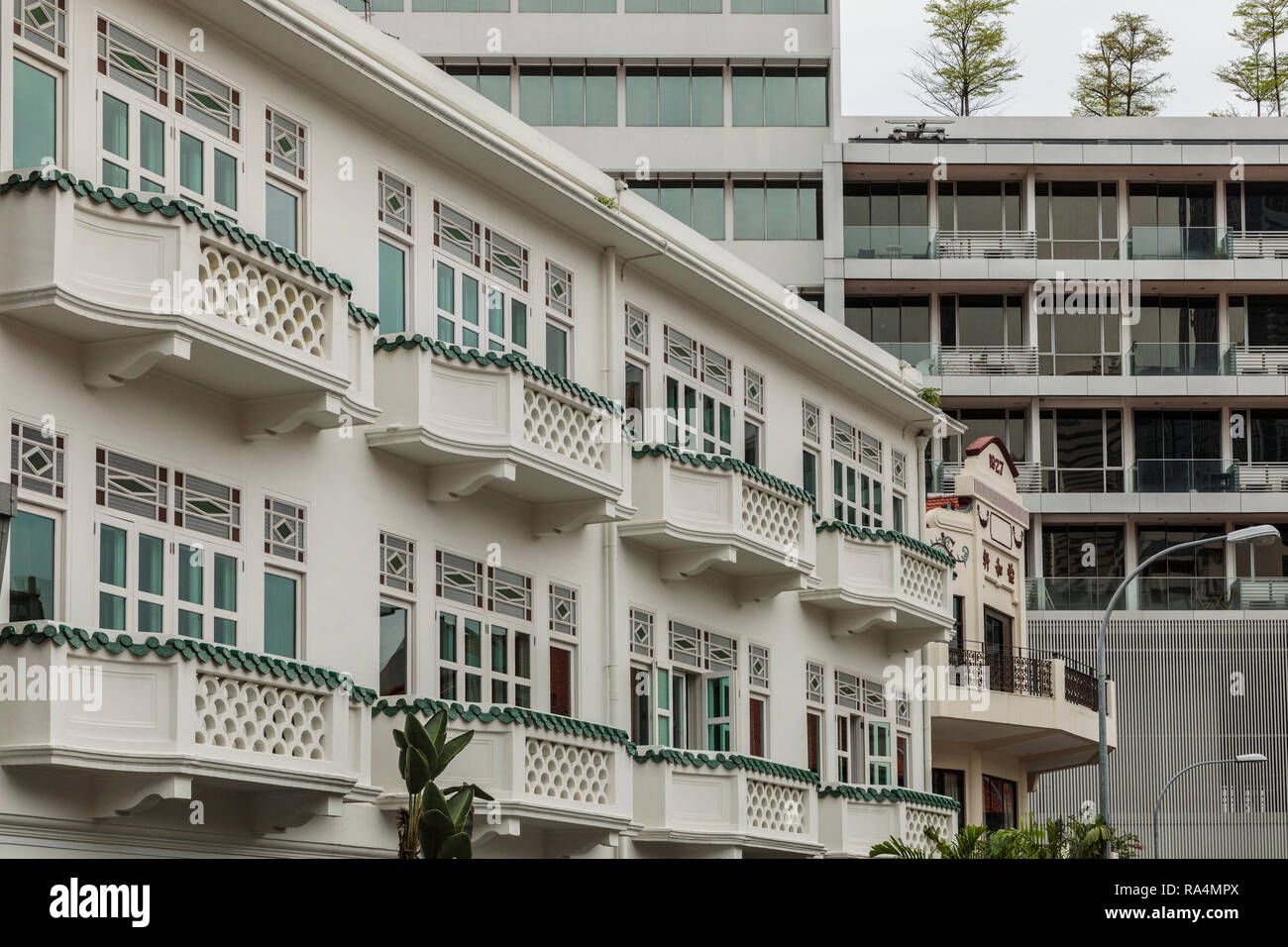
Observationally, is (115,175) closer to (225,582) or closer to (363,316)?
(363,316)

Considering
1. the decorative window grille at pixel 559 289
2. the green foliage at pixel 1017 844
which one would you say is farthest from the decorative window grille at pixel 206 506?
the green foliage at pixel 1017 844

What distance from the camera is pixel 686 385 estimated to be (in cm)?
2808

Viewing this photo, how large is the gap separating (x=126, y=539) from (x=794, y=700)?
14.3m

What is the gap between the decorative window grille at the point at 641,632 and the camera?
2608cm

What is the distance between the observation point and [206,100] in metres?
19.3

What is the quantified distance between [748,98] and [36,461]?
145 feet

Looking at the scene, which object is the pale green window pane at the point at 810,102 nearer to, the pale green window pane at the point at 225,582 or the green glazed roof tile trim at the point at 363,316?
the green glazed roof tile trim at the point at 363,316

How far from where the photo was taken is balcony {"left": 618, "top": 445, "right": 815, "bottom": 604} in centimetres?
2583

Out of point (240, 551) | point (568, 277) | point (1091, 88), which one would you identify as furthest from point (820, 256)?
point (240, 551)

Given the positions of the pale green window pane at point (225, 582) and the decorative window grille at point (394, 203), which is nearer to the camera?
the pale green window pane at point (225, 582)

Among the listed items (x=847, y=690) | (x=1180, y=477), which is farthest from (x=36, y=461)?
(x=1180, y=477)

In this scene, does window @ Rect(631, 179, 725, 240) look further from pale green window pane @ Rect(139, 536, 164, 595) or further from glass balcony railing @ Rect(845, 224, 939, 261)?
pale green window pane @ Rect(139, 536, 164, 595)

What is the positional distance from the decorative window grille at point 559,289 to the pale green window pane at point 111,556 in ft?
28.0

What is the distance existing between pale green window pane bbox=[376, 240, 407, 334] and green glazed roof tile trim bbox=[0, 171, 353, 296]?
8.69 feet
